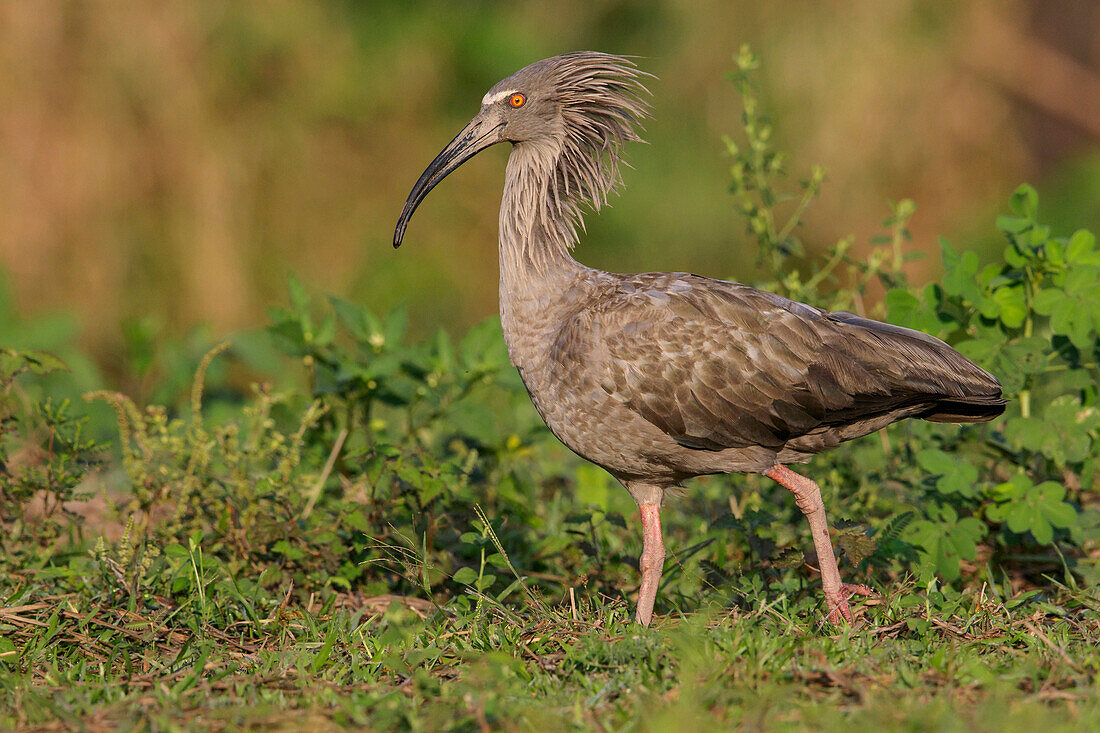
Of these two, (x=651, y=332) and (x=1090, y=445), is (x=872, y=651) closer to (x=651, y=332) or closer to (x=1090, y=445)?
(x=651, y=332)

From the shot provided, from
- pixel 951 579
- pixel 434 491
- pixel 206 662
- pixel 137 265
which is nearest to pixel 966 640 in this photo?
pixel 951 579

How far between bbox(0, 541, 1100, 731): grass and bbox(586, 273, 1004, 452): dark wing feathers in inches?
32.5

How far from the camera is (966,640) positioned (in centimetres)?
460

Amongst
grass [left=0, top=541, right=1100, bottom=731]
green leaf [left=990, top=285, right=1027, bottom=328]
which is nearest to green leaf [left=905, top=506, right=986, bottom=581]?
grass [left=0, top=541, right=1100, bottom=731]

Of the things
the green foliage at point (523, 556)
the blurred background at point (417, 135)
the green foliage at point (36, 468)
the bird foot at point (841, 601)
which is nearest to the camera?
the green foliage at point (523, 556)

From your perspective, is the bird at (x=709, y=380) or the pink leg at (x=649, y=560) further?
the pink leg at (x=649, y=560)

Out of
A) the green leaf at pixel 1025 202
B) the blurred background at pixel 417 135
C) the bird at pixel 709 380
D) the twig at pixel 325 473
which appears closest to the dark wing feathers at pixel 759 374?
the bird at pixel 709 380

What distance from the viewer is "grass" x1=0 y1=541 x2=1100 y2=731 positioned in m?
3.69

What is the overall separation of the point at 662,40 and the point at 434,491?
8.93m

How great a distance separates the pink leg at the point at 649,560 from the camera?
5168 mm

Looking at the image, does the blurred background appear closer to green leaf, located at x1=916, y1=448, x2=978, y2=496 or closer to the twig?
the twig

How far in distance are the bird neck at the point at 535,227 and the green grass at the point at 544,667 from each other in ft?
5.12

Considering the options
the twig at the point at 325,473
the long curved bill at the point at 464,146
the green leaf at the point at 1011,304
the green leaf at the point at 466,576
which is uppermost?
the long curved bill at the point at 464,146

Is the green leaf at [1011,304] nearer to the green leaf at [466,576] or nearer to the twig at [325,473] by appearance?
the green leaf at [466,576]
